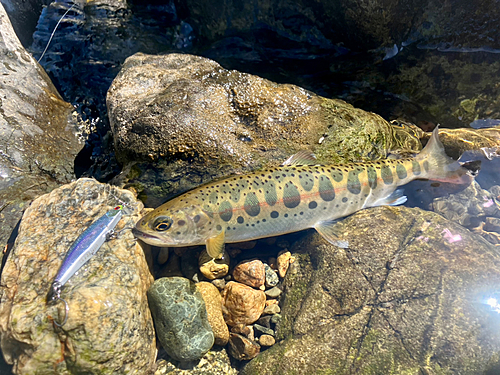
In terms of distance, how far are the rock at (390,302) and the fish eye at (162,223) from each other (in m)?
2.31

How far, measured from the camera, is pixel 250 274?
A: 4.95 m

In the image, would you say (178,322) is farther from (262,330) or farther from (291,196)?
(291,196)

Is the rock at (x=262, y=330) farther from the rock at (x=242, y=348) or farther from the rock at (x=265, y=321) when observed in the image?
the rock at (x=242, y=348)

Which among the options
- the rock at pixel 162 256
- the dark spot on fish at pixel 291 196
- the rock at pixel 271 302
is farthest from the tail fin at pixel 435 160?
the rock at pixel 162 256

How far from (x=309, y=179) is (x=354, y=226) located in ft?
3.96

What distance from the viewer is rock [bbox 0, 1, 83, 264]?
470 centimetres

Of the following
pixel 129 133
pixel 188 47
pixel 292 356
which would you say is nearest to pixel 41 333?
pixel 129 133

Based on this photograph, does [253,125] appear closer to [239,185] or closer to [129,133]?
[239,185]

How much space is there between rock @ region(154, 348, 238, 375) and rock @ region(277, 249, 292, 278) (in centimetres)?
155

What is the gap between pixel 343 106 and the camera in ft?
17.9

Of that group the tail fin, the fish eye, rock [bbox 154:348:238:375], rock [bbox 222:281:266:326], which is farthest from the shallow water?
→ rock [bbox 154:348:238:375]

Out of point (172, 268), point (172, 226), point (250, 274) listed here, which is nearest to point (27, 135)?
point (172, 226)

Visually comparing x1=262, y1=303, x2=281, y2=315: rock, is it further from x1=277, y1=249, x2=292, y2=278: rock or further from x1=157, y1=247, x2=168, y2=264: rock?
x1=157, y1=247, x2=168, y2=264: rock

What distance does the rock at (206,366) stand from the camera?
4125mm
